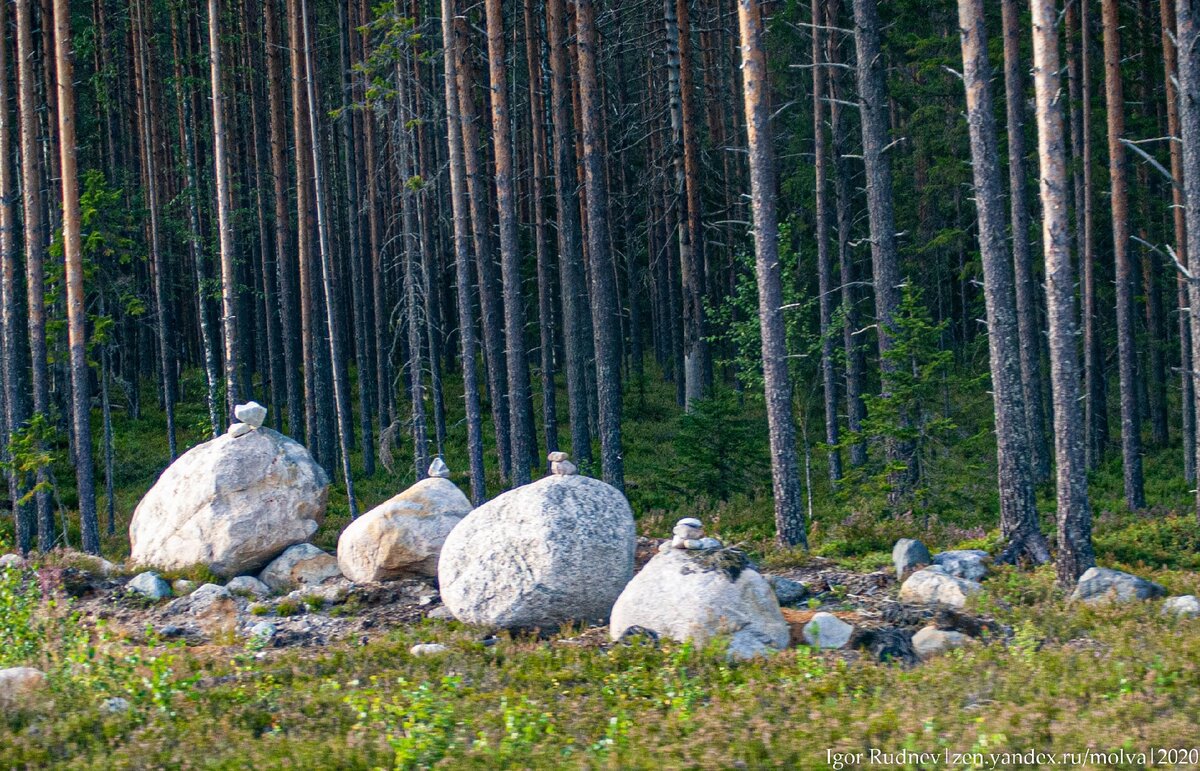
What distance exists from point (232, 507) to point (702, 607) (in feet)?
24.6

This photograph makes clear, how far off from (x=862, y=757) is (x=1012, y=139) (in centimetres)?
1661

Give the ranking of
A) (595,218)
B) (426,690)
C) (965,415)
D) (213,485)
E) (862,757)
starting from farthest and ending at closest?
(595,218) < (965,415) < (213,485) < (426,690) < (862,757)

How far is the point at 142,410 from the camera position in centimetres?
3416

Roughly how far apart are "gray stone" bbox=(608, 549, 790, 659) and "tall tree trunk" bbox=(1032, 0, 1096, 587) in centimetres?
406

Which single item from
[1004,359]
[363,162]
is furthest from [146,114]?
[1004,359]

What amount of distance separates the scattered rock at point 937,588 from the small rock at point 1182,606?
1788 mm

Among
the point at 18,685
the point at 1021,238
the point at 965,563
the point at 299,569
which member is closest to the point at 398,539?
the point at 299,569

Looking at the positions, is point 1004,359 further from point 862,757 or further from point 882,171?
point 862,757

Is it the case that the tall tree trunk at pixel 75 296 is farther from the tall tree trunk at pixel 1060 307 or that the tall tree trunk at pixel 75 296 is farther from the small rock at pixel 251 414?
the tall tree trunk at pixel 1060 307

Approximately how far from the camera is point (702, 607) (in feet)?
31.7

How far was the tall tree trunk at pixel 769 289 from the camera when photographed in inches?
567

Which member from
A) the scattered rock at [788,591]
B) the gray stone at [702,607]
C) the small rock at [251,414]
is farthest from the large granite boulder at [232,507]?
the scattered rock at [788,591]

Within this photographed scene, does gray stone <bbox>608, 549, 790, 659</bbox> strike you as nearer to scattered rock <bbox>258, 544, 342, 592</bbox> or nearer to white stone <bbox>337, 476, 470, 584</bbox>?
white stone <bbox>337, 476, 470, 584</bbox>

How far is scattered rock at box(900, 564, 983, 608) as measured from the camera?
35.7 ft
